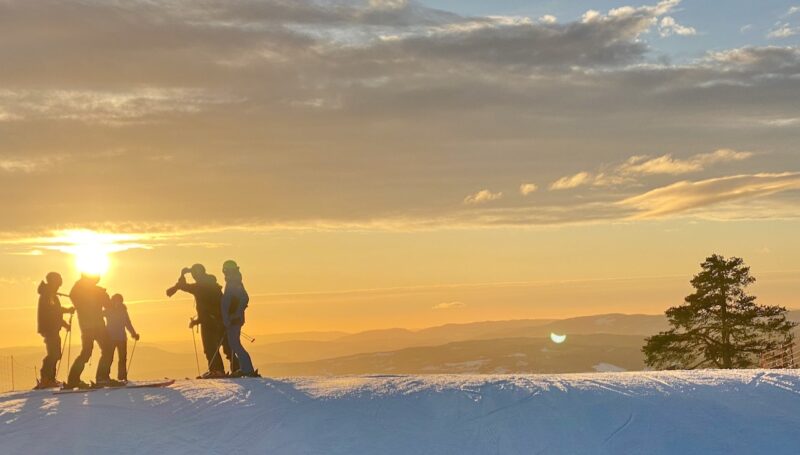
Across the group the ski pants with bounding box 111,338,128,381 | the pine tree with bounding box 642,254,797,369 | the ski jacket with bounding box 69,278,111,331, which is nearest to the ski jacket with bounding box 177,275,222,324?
the ski jacket with bounding box 69,278,111,331

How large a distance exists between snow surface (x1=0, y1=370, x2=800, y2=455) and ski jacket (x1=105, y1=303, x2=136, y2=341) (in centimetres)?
357

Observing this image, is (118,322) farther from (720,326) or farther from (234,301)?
(720,326)

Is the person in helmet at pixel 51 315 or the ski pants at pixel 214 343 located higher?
the person in helmet at pixel 51 315

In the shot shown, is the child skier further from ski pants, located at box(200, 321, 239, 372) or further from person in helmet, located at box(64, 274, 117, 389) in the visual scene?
ski pants, located at box(200, 321, 239, 372)

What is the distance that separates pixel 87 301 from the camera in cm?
2348

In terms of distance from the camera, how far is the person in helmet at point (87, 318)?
23.3 metres

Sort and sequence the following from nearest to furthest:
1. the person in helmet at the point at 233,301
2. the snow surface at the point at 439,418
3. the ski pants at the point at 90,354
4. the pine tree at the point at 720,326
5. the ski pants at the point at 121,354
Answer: the snow surface at the point at 439,418 → the ski pants at the point at 90,354 → the person in helmet at the point at 233,301 → the ski pants at the point at 121,354 → the pine tree at the point at 720,326

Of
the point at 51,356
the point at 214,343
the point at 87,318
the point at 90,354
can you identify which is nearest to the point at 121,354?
the point at 51,356

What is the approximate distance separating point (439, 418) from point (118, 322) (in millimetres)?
10584

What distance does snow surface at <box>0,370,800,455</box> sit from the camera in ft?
54.2

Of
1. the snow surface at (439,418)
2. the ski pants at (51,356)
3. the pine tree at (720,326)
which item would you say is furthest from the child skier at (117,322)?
the pine tree at (720,326)

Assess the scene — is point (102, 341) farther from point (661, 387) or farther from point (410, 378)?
point (661, 387)

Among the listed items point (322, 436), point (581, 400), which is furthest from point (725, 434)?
point (322, 436)

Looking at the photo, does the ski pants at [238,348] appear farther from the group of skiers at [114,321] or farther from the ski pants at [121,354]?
the ski pants at [121,354]
